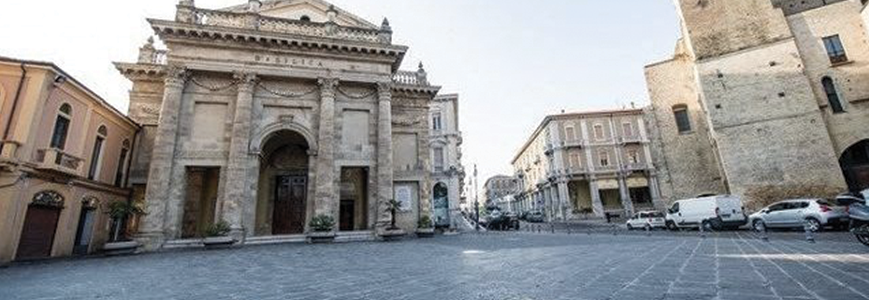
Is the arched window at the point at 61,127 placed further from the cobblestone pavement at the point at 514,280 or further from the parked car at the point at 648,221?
the parked car at the point at 648,221

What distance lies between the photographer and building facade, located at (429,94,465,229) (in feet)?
108

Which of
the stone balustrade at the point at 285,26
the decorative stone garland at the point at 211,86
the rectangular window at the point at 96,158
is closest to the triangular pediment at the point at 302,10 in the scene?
the stone balustrade at the point at 285,26

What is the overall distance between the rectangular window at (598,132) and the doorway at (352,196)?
29.6m

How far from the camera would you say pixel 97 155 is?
16391 millimetres

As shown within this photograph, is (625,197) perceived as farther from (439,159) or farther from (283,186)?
(283,186)

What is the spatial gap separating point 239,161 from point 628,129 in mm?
38722

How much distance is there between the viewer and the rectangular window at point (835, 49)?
20359 millimetres

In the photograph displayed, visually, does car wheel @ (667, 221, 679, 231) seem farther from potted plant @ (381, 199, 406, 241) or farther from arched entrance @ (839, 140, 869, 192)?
potted plant @ (381, 199, 406, 241)

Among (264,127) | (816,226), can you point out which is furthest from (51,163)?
(816,226)

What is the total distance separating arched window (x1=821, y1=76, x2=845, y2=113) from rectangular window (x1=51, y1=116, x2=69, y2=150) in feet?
120

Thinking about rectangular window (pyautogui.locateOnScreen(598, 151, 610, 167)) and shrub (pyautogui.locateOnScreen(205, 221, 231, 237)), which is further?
rectangular window (pyautogui.locateOnScreen(598, 151, 610, 167))

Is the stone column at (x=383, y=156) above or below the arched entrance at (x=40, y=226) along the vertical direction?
above

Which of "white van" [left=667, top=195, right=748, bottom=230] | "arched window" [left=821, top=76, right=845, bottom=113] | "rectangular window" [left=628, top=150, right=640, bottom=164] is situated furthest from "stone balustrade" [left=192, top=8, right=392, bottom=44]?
"rectangular window" [left=628, top=150, right=640, bottom=164]

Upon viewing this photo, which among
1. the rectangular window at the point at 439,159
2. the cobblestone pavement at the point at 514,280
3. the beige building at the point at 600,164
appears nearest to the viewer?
the cobblestone pavement at the point at 514,280
